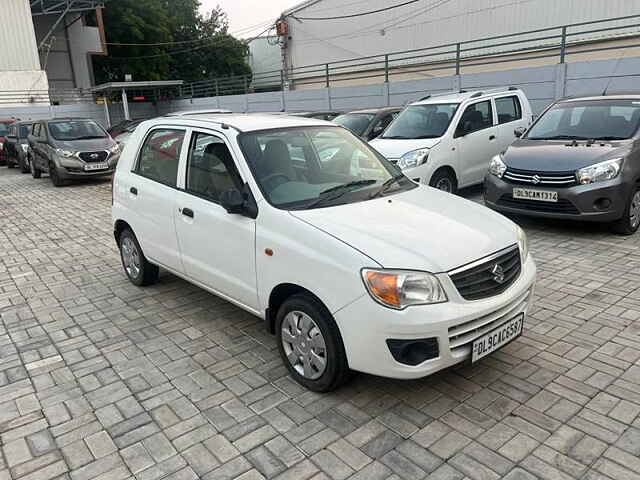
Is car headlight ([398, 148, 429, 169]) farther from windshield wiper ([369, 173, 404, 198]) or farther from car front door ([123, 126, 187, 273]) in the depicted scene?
car front door ([123, 126, 187, 273])

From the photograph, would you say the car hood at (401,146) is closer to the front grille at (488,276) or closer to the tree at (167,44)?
the front grille at (488,276)

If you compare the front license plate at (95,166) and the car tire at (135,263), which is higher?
the front license plate at (95,166)

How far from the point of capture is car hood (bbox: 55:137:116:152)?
44.4ft

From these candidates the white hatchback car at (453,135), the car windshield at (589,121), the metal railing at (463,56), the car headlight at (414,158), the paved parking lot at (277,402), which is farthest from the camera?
the metal railing at (463,56)

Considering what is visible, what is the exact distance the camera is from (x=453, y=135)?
8.75m

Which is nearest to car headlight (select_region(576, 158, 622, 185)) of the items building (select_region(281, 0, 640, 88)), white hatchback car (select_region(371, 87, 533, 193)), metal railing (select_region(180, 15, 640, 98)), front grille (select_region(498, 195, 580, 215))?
front grille (select_region(498, 195, 580, 215))

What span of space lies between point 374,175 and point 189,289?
2.44 metres

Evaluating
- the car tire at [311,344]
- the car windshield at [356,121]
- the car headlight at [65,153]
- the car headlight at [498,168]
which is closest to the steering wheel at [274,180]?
the car tire at [311,344]

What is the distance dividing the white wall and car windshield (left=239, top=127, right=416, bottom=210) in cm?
1965

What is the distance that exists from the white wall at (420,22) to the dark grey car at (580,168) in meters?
15.3

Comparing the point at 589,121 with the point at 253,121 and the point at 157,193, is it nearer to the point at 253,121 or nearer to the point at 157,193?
the point at 253,121

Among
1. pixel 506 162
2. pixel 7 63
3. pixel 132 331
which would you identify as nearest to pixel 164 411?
pixel 132 331

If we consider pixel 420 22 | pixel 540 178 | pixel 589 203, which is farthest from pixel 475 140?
pixel 420 22

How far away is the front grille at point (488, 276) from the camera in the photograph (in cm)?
312
